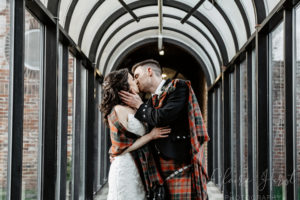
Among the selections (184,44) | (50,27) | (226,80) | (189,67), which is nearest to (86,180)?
(226,80)

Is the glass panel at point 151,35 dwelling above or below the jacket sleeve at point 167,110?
above

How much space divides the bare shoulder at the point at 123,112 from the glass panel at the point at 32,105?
35.3 inches

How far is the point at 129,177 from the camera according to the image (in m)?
2.87

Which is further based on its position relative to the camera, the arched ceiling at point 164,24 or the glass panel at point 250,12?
the arched ceiling at point 164,24

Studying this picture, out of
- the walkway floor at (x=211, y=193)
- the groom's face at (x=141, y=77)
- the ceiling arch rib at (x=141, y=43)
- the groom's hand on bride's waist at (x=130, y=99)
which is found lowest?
the walkway floor at (x=211, y=193)

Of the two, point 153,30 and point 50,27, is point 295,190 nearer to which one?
point 50,27

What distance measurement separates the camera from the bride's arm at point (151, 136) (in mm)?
2771

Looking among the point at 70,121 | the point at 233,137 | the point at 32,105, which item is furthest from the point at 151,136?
the point at 233,137

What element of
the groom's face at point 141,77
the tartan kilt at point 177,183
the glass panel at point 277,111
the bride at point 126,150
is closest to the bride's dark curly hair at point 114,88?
the bride at point 126,150

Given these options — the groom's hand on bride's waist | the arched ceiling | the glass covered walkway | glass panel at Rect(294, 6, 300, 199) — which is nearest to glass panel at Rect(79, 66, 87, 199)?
the glass covered walkway

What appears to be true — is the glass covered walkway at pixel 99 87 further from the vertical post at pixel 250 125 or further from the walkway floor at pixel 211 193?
the walkway floor at pixel 211 193

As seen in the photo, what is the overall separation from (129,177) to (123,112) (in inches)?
17.7

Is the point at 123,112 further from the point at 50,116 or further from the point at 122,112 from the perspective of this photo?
the point at 50,116

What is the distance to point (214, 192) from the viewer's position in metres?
8.00
